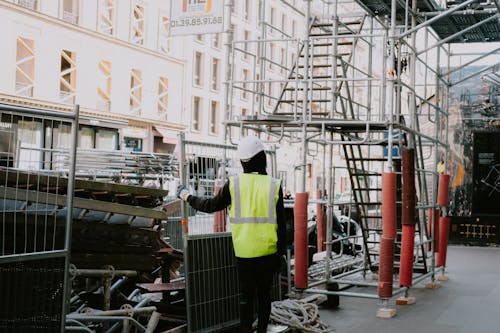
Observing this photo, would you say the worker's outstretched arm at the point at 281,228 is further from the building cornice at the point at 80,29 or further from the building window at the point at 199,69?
the building window at the point at 199,69

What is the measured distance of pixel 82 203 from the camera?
7.44 m

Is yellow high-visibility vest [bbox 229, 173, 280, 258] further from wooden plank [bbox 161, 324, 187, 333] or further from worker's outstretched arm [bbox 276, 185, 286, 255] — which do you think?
wooden plank [bbox 161, 324, 187, 333]

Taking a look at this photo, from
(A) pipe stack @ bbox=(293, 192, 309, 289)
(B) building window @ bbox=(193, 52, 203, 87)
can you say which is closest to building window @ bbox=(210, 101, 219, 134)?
(B) building window @ bbox=(193, 52, 203, 87)

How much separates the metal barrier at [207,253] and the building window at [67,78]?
2849cm

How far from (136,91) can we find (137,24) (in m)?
3.86

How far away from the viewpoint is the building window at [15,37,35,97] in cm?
3325

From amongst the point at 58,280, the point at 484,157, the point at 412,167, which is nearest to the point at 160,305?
the point at 58,280

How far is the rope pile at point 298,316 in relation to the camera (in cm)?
845

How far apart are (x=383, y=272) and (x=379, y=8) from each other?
226 inches

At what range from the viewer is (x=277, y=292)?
9.48 metres

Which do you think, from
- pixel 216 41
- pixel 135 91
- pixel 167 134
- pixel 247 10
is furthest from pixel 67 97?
pixel 247 10

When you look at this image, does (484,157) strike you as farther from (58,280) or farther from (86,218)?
(58,280)

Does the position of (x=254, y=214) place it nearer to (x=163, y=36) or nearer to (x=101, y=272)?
(x=101, y=272)

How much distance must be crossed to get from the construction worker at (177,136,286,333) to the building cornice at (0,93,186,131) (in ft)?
86.2
